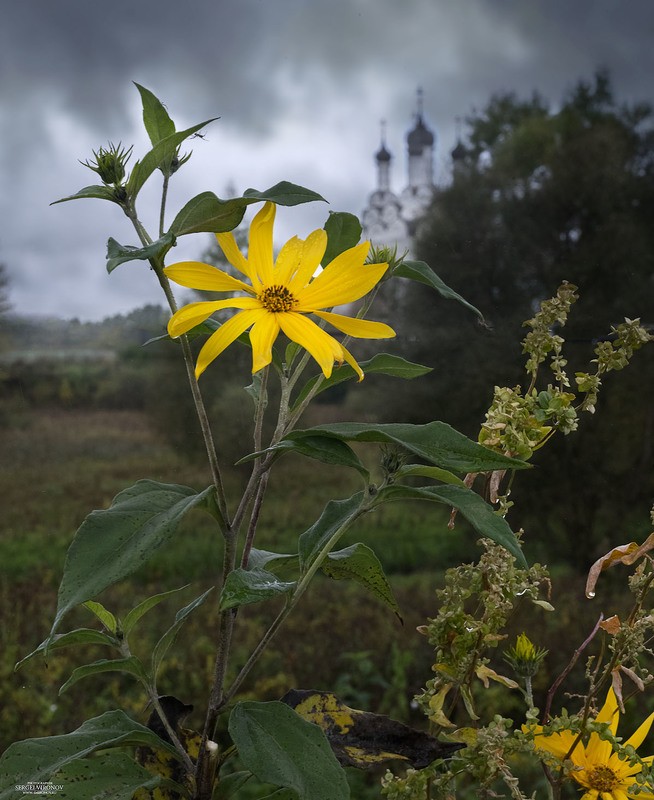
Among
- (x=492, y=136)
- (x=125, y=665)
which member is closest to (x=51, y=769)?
(x=125, y=665)

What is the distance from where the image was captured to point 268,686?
5.03 ft

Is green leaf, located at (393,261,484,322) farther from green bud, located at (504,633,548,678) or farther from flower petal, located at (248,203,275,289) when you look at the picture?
green bud, located at (504,633,548,678)

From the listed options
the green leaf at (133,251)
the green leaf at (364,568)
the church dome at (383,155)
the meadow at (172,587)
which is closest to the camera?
the green leaf at (133,251)

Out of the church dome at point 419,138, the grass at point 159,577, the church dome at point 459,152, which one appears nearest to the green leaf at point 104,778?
the grass at point 159,577

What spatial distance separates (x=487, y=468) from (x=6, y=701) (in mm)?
1418

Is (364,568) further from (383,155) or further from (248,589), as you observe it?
(383,155)

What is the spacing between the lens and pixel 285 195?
0.35 m

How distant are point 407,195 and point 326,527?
6.95 ft

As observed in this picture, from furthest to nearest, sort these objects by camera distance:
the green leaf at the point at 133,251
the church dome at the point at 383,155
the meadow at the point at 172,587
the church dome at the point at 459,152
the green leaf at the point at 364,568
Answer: the church dome at the point at 459,152 → the church dome at the point at 383,155 → the meadow at the point at 172,587 → the green leaf at the point at 364,568 → the green leaf at the point at 133,251

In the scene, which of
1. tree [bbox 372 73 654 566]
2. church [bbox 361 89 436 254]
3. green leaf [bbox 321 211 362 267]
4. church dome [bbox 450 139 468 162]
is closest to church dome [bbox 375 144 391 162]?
church [bbox 361 89 436 254]

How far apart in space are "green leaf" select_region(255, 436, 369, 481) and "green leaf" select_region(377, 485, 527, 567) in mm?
23

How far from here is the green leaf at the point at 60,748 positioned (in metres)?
0.38

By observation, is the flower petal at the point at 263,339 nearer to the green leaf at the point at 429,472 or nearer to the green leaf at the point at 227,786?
the green leaf at the point at 429,472

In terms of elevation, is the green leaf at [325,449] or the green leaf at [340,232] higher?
the green leaf at [340,232]
